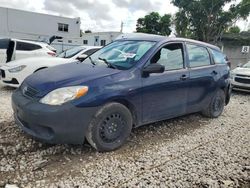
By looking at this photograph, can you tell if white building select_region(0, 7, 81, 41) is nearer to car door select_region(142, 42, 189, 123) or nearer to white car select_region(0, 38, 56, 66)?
white car select_region(0, 38, 56, 66)

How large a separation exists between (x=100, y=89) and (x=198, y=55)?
262 centimetres

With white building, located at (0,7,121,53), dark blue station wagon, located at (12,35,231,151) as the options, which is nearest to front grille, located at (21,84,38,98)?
dark blue station wagon, located at (12,35,231,151)

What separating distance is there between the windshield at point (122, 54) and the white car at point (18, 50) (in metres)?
5.53

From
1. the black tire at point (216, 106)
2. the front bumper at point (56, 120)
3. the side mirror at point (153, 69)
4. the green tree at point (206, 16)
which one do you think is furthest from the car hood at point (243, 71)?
the green tree at point (206, 16)

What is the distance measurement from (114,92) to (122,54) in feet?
3.33

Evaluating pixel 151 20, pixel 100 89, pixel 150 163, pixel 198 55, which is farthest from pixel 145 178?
pixel 151 20

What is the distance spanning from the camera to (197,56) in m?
5.35

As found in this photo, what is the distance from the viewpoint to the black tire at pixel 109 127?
11.8ft

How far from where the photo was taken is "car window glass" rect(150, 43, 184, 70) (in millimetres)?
4461

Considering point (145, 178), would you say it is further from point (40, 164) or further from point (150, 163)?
point (40, 164)

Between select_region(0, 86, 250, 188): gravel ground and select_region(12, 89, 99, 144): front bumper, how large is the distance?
1.03 feet

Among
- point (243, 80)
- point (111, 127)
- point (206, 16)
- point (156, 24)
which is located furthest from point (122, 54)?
point (156, 24)

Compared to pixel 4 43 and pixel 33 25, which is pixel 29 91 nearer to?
pixel 4 43

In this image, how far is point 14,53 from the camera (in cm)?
937
